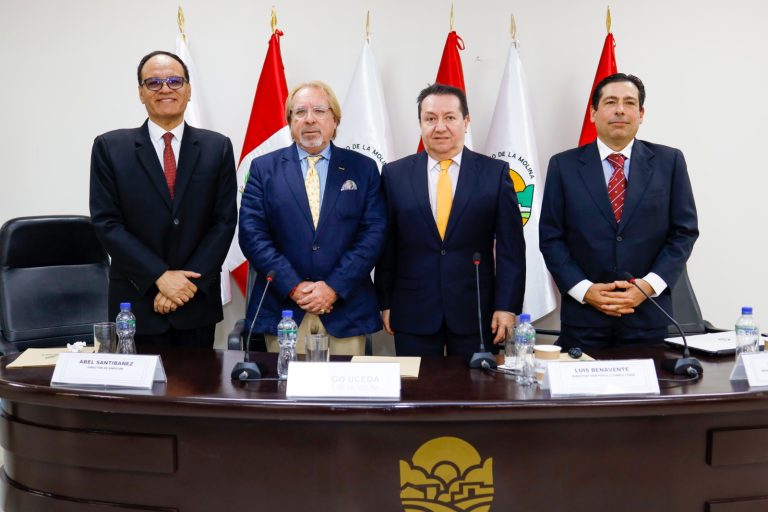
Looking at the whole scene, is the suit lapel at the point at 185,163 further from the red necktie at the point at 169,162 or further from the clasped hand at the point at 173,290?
the clasped hand at the point at 173,290

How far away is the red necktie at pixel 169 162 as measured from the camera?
2461 millimetres

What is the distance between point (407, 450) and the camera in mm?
1613

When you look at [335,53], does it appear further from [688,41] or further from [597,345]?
[597,345]

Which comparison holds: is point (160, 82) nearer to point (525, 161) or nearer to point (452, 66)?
point (452, 66)

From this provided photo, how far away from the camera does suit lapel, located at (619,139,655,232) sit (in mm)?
2339

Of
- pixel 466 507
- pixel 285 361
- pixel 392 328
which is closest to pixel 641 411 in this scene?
pixel 466 507

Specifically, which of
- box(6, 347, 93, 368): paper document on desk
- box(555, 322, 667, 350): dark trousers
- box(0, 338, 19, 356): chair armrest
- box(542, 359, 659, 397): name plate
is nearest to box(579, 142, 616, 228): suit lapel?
box(555, 322, 667, 350): dark trousers

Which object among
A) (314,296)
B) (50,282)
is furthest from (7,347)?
(314,296)

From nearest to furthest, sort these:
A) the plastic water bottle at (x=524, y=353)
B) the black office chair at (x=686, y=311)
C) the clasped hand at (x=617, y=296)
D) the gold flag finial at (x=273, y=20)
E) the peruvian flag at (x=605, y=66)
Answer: the plastic water bottle at (x=524, y=353)
the clasped hand at (x=617, y=296)
the black office chair at (x=686, y=311)
the peruvian flag at (x=605, y=66)
the gold flag finial at (x=273, y=20)

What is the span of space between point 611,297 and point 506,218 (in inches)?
18.1

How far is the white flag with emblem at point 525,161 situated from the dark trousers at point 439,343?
38.0 inches

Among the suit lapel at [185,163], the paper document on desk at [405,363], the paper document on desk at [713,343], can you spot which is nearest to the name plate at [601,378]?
the paper document on desk at [405,363]

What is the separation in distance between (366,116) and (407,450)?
210cm

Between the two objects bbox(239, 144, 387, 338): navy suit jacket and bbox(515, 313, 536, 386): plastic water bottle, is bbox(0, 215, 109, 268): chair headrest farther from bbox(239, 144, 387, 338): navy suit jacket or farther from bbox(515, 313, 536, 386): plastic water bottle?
bbox(515, 313, 536, 386): plastic water bottle
